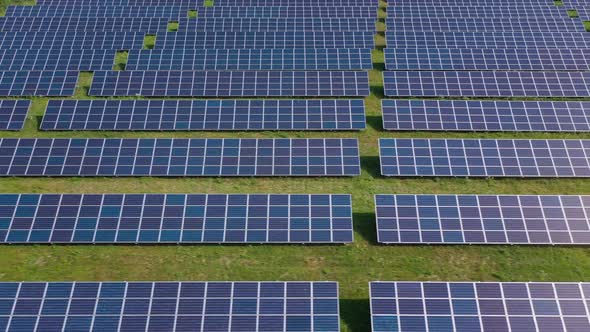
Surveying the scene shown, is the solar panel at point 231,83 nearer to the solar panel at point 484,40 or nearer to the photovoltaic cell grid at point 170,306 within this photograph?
the solar panel at point 484,40

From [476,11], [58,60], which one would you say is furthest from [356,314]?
[476,11]

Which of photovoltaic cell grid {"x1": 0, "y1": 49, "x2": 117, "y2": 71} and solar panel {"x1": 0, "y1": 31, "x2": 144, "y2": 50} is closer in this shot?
photovoltaic cell grid {"x1": 0, "y1": 49, "x2": 117, "y2": 71}

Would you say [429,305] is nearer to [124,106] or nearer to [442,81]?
[442,81]

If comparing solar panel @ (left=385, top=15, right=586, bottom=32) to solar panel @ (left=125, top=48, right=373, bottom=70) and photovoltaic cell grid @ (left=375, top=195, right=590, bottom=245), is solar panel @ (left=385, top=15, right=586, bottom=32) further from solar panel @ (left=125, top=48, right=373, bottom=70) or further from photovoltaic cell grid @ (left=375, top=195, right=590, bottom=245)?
photovoltaic cell grid @ (left=375, top=195, right=590, bottom=245)

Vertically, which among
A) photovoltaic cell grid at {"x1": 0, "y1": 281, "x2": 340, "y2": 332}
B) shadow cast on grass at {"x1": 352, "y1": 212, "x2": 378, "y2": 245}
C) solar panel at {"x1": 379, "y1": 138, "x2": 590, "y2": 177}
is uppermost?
solar panel at {"x1": 379, "y1": 138, "x2": 590, "y2": 177}

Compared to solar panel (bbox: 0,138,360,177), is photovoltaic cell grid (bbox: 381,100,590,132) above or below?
above

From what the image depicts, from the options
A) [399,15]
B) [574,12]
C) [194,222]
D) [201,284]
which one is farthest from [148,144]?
[574,12]

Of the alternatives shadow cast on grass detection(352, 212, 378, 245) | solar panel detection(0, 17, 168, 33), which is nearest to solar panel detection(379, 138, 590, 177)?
shadow cast on grass detection(352, 212, 378, 245)

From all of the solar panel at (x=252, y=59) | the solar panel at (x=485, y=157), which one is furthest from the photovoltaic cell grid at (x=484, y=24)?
the solar panel at (x=485, y=157)
